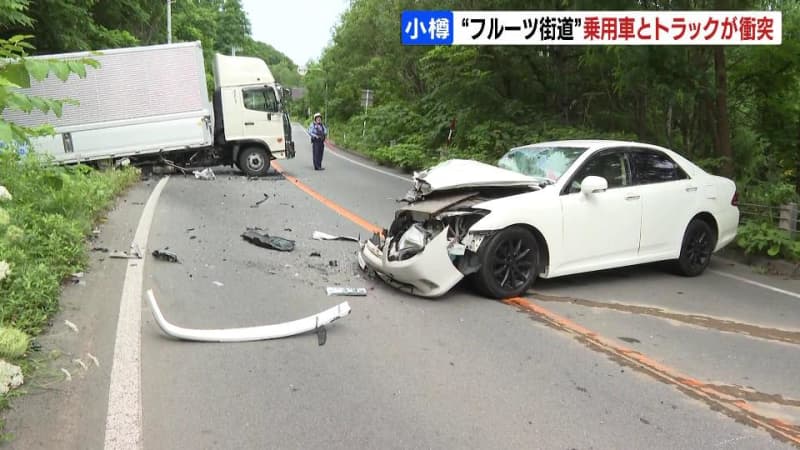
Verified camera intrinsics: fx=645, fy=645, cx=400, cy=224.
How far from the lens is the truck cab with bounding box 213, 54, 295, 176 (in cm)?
1795

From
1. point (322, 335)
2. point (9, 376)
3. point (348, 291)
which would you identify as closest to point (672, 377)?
point (322, 335)

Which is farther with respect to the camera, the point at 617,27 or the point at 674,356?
the point at 617,27

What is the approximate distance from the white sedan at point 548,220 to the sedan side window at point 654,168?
12mm

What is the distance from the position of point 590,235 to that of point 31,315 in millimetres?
5067

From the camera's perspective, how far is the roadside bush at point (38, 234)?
16.6 ft

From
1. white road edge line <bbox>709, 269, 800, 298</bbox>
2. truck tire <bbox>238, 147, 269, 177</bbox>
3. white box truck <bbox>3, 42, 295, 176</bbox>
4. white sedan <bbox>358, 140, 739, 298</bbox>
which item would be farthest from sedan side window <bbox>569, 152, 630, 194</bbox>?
truck tire <bbox>238, 147, 269, 177</bbox>

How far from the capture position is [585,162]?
22.1ft

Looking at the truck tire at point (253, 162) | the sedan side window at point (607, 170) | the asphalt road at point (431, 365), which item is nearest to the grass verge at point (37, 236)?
the asphalt road at point (431, 365)

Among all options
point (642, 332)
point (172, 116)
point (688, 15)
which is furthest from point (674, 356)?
point (172, 116)

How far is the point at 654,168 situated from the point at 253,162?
13.1 meters

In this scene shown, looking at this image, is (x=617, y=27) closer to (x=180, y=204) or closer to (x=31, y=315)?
(x=180, y=204)

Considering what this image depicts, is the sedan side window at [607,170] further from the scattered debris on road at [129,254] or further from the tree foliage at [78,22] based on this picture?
the tree foliage at [78,22]

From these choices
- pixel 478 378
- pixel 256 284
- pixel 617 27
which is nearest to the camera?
pixel 478 378

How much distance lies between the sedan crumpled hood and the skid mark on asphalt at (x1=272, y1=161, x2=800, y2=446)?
1.17m
